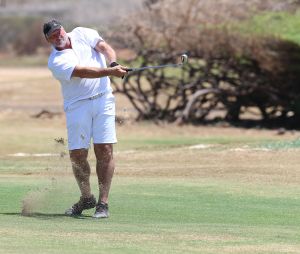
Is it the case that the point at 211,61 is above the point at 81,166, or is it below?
below

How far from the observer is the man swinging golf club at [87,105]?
1234cm

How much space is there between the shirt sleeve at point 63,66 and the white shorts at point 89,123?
1.22ft

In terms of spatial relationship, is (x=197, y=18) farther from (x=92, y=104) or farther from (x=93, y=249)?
(x=93, y=249)

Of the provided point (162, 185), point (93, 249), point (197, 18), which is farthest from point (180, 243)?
point (197, 18)

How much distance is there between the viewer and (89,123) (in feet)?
40.8

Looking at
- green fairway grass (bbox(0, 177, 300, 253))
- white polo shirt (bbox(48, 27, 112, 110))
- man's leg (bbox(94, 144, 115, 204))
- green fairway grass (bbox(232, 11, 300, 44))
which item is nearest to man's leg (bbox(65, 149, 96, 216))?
man's leg (bbox(94, 144, 115, 204))

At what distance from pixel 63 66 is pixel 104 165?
1.16 m

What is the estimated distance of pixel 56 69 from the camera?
12219mm

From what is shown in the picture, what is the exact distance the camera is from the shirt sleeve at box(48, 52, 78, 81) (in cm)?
1212

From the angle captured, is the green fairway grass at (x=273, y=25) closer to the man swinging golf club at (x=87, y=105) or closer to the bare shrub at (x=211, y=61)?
the bare shrub at (x=211, y=61)

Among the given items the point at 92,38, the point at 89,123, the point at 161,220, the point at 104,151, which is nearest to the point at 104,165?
the point at 104,151

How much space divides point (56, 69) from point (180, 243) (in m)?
2.78

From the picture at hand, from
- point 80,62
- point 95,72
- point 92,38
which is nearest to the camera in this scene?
point 95,72

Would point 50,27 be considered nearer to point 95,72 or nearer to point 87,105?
point 95,72
